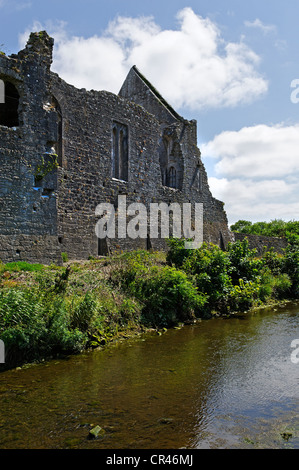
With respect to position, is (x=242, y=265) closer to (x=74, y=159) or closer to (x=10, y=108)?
(x=74, y=159)

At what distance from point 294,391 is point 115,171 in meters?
12.0

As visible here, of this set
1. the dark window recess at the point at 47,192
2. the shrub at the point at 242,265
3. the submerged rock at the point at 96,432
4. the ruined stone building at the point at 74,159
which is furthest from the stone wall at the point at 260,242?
the submerged rock at the point at 96,432

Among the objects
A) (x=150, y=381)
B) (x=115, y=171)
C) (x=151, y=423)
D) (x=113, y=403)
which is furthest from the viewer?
(x=115, y=171)

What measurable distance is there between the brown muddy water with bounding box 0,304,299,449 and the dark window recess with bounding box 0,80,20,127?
7.87m

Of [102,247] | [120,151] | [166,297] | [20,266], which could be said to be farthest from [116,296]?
[120,151]

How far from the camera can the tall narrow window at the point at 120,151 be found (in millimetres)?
15930

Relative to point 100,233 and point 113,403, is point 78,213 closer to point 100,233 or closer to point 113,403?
point 100,233

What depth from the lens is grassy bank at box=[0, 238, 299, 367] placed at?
672 cm

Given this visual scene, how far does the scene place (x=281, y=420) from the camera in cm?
459

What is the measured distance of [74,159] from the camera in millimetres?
13703

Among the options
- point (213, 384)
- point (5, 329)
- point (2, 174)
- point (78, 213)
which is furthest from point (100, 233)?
point (213, 384)

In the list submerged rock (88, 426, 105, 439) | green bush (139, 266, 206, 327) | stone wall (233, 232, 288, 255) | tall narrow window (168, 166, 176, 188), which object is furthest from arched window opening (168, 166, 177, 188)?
submerged rock (88, 426, 105, 439)

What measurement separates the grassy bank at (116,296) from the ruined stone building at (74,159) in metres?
1.57

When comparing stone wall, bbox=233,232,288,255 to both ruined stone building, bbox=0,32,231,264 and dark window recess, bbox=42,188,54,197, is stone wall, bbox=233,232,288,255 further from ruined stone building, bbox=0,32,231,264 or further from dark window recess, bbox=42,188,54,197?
dark window recess, bbox=42,188,54,197
